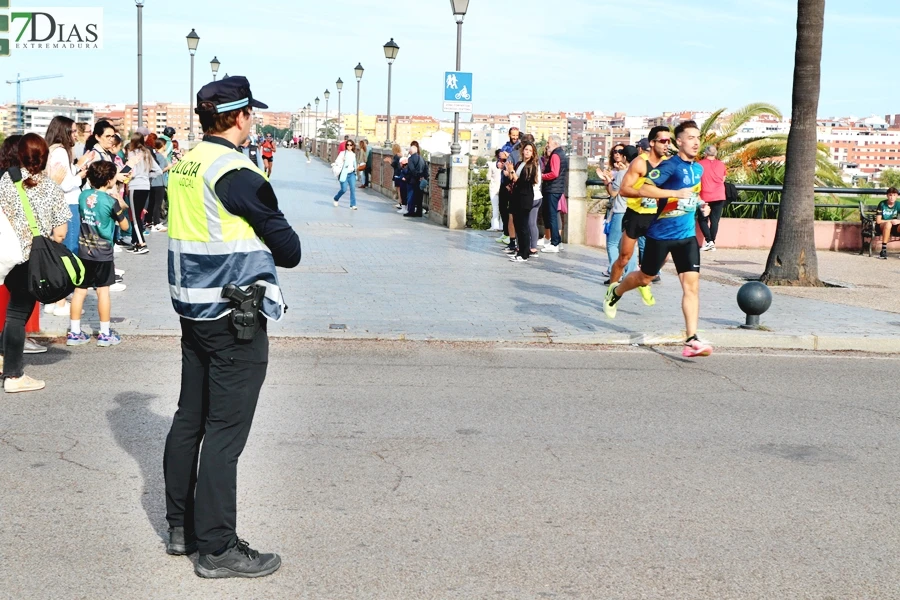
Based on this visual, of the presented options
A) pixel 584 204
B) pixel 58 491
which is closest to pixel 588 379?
pixel 58 491

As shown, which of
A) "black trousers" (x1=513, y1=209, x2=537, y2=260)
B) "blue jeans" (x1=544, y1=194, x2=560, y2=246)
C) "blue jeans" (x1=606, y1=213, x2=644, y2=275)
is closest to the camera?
"blue jeans" (x1=606, y1=213, x2=644, y2=275)

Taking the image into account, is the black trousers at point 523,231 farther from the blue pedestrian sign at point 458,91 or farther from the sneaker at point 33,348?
the sneaker at point 33,348

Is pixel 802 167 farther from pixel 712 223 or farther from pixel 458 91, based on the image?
pixel 458 91

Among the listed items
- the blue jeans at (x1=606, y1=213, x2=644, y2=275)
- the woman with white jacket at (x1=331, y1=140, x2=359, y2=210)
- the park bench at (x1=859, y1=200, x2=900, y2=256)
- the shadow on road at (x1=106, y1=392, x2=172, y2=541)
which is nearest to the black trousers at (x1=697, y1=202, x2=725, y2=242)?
the park bench at (x1=859, y1=200, x2=900, y2=256)

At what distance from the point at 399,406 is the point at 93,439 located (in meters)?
1.99

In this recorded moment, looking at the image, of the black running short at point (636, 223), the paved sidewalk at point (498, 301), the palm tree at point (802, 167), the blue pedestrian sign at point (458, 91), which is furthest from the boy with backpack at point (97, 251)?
the blue pedestrian sign at point (458, 91)

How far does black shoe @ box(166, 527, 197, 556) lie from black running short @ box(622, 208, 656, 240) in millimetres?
7055

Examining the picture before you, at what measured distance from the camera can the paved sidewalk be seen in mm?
9984

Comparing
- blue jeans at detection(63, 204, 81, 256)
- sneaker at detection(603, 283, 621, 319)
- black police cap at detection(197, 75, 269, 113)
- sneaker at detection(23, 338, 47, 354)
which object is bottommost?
sneaker at detection(23, 338, 47, 354)

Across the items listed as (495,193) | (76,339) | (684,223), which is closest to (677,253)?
(684,223)

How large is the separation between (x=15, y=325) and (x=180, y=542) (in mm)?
3541

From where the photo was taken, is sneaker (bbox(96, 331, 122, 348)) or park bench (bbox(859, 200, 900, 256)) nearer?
sneaker (bbox(96, 331, 122, 348))

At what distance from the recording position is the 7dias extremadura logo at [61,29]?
19.5 metres

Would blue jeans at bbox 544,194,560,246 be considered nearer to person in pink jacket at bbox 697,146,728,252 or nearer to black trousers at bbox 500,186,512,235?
black trousers at bbox 500,186,512,235
